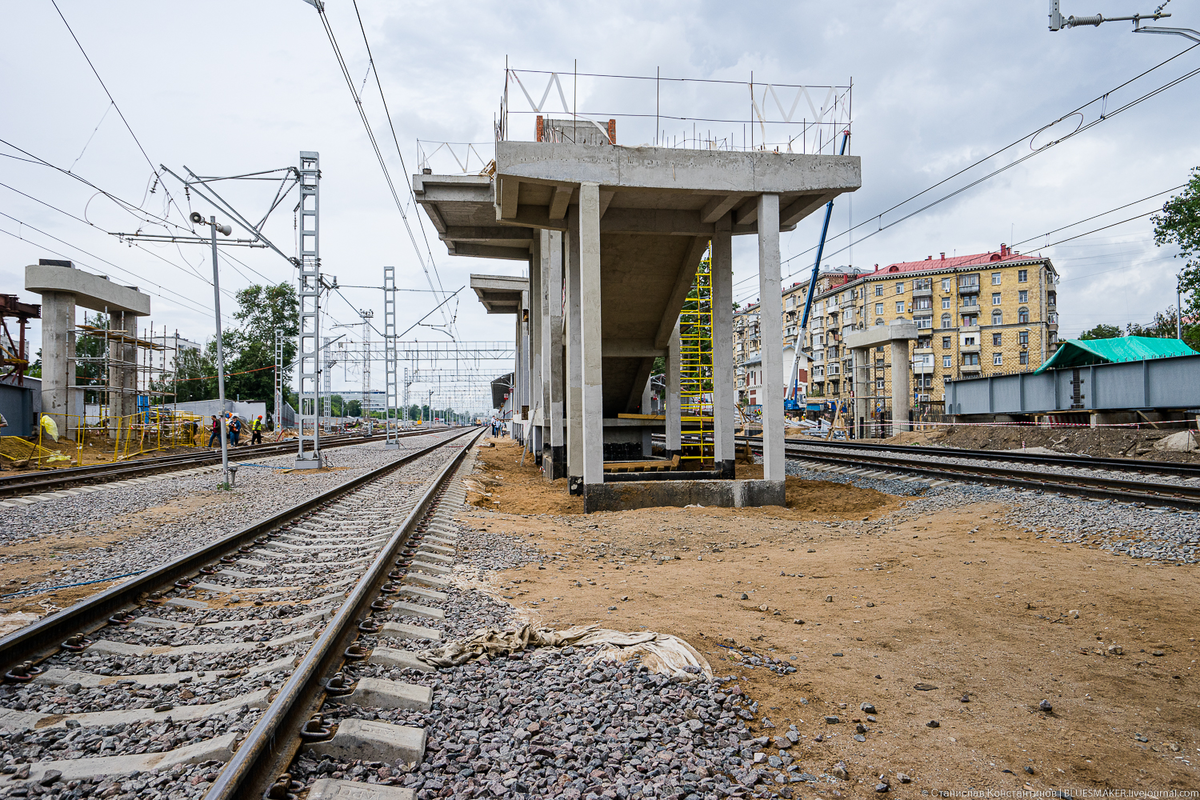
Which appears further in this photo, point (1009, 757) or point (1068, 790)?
point (1009, 757)

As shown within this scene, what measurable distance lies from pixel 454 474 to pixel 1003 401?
1023 inches

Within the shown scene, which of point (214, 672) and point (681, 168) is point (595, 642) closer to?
point (214, 672)

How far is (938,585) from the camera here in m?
5.77

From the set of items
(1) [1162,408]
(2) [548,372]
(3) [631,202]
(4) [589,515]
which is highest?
(3) [631,202]

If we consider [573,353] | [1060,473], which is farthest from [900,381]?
[573,353]

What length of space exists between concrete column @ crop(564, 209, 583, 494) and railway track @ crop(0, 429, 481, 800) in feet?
23.2

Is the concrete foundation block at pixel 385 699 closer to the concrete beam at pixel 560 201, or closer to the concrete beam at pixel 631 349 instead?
the concrete beam at pixel 560 201

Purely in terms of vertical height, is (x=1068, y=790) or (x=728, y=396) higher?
(x=728, y=396)

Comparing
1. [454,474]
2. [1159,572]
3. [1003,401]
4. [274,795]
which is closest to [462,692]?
[274,795]

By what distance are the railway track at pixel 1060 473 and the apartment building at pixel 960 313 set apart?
180 feet

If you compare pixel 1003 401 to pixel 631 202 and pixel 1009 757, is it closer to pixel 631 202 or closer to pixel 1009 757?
pixel 631 202

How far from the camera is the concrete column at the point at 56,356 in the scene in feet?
86.0

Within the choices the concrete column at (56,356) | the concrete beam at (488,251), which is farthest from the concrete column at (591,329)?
the concrete column at (56,356)

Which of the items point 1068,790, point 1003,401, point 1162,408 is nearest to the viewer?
point 1068,790
